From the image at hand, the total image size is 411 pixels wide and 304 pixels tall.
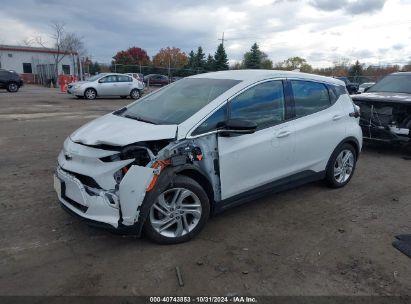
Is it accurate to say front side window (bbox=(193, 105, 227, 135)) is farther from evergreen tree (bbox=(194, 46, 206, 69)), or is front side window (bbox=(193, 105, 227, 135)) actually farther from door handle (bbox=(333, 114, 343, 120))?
evergreen tree (bbox=(194, 46, 206, 69))

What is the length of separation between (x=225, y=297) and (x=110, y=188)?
4.53ft

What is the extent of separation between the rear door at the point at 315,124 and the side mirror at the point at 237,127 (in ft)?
3.14

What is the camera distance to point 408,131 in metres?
7.10

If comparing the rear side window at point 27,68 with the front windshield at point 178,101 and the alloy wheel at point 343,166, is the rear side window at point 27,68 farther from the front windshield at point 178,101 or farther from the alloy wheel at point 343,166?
the alloy wheel at point 343,166

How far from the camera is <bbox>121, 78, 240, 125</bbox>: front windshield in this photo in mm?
3814

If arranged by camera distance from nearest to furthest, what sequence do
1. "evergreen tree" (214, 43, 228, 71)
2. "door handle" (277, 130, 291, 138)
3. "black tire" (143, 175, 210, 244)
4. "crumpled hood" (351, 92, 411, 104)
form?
"black tire" (143, 175, 210, 244)
"door handle" (277, 130, 291, 138)
"crumpled hood" (351, 92, 411, 104)
"evergreen tree" (214, 43, 228, 71)

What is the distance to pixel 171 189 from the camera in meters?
3.39

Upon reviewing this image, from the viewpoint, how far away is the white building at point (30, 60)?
138 ft

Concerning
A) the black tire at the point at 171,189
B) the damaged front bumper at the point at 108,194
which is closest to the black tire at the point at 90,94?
the damaged front bumper at the point at 108,194

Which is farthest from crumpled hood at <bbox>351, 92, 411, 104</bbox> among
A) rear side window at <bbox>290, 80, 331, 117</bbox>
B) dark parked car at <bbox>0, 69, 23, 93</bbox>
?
dark parked car at <bbox>0, 69, 23, 93</bbox>

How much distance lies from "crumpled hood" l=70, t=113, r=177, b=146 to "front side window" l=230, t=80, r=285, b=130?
814mm

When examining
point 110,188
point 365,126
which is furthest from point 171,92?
point 365,126

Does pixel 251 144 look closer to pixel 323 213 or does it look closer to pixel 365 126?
pixel 323 213

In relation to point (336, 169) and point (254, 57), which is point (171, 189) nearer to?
point (336, 169)
